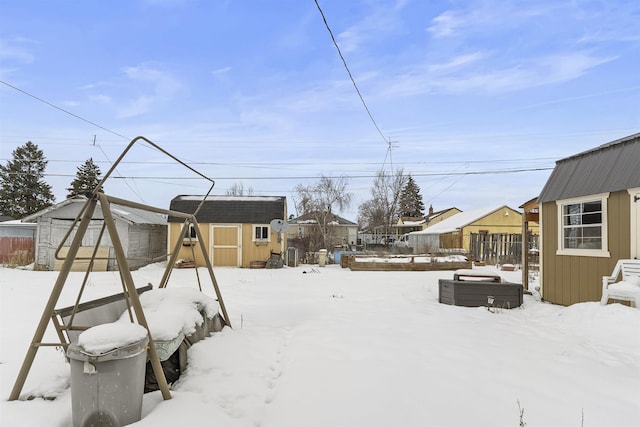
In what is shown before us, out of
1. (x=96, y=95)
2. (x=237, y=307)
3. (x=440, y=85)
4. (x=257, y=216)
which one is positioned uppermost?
(x=440, y=85)

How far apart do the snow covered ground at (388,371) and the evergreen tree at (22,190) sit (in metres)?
32.9

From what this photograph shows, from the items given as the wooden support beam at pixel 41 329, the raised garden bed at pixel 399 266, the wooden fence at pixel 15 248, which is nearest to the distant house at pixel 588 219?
the raised garden bed at pixel 399 266

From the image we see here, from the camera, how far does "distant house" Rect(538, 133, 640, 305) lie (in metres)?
6.25

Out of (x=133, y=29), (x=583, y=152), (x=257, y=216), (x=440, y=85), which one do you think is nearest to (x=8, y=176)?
(x=257, y=216)

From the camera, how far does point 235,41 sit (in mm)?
7879

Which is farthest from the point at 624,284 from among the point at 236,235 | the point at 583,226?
the point at 236,235

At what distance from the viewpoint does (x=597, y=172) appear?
6.98 metres

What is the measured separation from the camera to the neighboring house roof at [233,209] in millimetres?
17094

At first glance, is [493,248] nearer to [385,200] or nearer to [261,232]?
[261,232]

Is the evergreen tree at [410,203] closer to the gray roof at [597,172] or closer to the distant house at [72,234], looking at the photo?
the distant house at [72,234]

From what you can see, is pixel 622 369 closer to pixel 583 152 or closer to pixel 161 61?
pixel 583 152

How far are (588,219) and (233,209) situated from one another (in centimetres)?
1401

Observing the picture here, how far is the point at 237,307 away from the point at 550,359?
527cm

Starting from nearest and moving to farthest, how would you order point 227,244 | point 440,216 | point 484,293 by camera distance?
point 484,293
point 227,244
point 440,216
